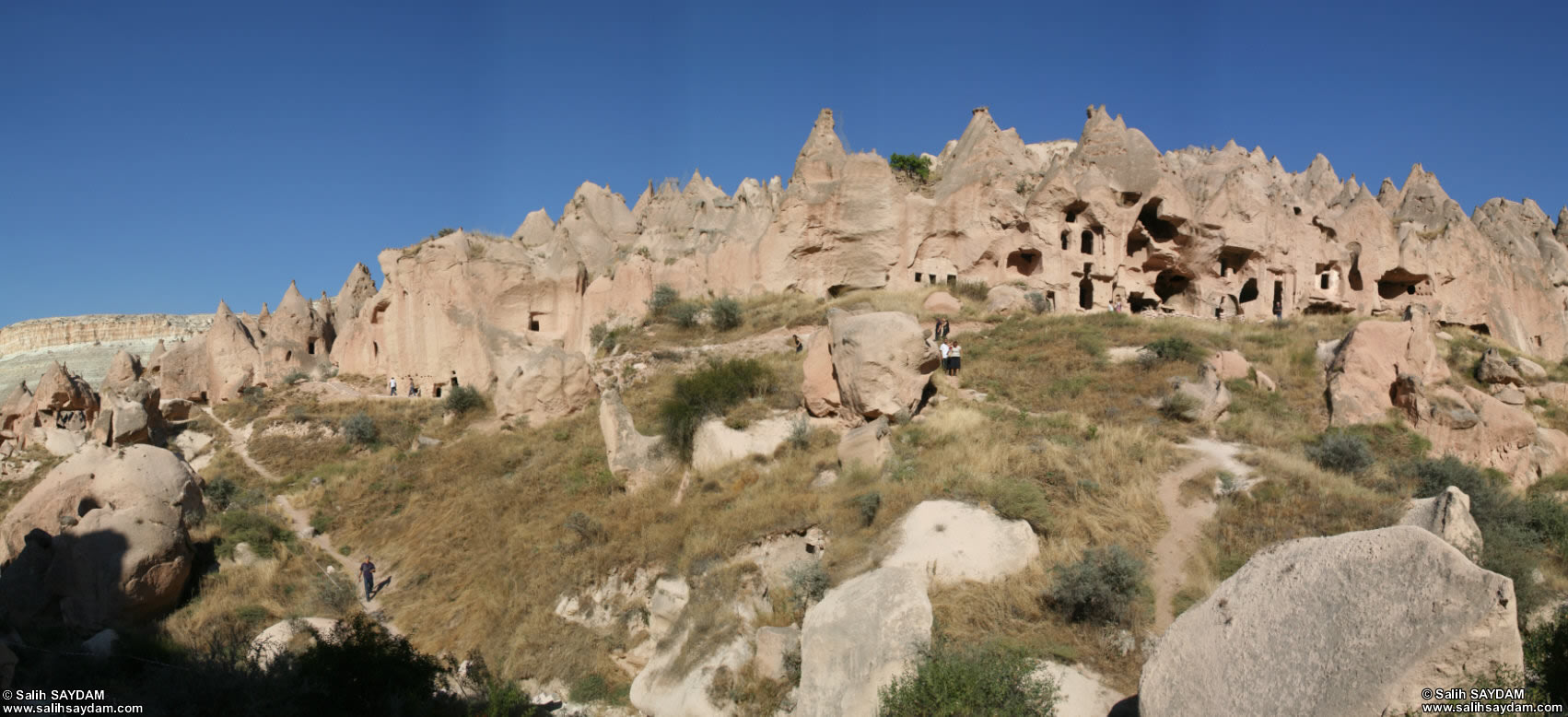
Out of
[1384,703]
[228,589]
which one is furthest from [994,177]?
[1384,703]

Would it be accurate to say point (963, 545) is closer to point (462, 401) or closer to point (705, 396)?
point (705, 396)

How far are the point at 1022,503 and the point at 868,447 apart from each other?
8.84 feet

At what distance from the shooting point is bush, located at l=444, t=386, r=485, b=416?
20.4 metres

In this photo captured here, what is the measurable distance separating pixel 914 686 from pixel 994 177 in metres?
19.8

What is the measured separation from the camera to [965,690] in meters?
5.43

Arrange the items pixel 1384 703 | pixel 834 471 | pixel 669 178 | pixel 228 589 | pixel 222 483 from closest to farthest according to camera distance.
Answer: pixel 1384 703, pixel 834 471, pixel 228 589, pixel 222 483, pixel 669 178

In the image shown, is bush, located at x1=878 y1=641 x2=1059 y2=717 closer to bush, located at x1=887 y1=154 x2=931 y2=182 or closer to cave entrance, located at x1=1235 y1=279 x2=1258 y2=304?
cave entrance, located at x1=1235 y1=279 x2=1258 y2=304

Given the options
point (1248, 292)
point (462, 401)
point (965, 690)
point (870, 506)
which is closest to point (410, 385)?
point (462, 401)

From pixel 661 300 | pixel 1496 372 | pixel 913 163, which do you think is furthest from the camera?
pixel 913 163

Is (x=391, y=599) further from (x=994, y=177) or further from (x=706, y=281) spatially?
(x=994, y=177)

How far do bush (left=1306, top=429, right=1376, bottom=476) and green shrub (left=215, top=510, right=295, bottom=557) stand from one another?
1582cm

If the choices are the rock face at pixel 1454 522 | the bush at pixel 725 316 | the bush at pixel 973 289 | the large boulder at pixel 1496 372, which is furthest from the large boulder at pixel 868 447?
the large boulder at pixel 1496 372

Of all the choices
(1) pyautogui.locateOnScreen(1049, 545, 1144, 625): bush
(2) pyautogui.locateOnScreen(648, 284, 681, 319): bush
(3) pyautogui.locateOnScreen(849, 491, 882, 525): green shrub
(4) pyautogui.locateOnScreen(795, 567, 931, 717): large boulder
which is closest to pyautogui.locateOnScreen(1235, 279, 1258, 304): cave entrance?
(2) pyautogui.locateOnScreen(648, 284, 681, 319): bush

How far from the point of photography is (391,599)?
12.5 meters
